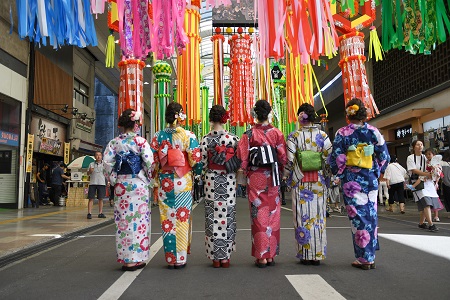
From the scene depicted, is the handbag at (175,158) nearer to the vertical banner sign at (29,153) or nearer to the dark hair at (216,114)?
the dark hair at (216,114)

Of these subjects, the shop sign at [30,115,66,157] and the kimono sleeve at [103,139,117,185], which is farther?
the shop sign at [30,115,66,157]

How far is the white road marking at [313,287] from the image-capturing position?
2859 mm

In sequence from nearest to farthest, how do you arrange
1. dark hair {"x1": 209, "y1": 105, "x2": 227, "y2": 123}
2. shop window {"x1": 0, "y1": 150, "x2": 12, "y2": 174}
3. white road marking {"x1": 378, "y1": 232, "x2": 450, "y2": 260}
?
dark hair {"x1": 209, "y1": 105, "x2": 227, "y2": 123} → white road marking {"x1": 378, "y1": 232, "x2": 450, "y2": 260} → shop window {"x1": 0, "y1": 150, "x2": 12, "y2": 174}

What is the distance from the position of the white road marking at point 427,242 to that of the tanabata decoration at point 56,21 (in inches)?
184

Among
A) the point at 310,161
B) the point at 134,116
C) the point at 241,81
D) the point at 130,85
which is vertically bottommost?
the point at 310,161

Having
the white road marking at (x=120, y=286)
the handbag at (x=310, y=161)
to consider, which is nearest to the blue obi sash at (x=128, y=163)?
the white road marking at (x=120, y=286)

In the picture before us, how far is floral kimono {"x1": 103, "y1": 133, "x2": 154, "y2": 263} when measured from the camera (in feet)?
12.8

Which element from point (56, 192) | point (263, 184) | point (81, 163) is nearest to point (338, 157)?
point (263, 184)

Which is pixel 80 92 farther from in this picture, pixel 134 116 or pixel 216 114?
pixel 216 114

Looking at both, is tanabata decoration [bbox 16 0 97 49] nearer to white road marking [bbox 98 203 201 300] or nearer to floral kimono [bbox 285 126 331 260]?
white road marking [bbox 98 203 201 300]

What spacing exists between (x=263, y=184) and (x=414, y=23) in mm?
2465

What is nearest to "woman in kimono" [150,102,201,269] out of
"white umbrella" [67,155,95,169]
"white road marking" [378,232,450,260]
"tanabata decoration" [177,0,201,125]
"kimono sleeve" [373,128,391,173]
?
"kimono sleeve" [373,128,391,173]

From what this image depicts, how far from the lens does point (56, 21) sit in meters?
3.94

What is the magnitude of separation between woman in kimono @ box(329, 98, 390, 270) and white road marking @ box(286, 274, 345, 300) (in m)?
0.66
